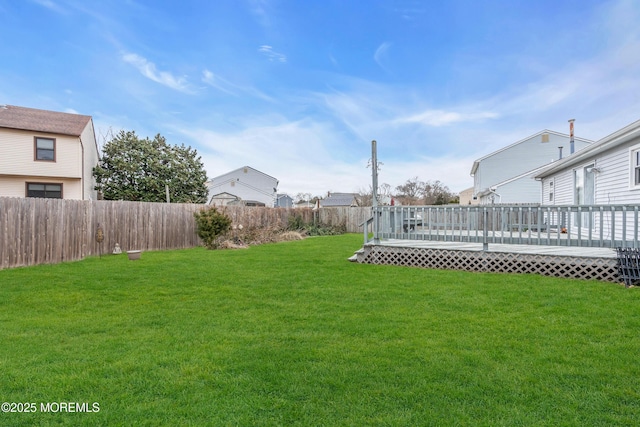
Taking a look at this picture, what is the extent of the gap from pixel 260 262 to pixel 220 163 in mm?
24779

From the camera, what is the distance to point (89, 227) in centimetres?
1026

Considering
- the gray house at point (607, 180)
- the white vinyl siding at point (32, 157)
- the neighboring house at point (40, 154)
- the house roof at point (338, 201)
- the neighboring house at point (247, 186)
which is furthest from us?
the house roof at point (338, 201)

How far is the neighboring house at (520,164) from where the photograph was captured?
21.6 metres

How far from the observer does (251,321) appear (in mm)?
4098

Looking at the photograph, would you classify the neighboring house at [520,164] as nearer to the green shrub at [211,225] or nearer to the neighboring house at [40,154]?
the green shrub at [211,225]

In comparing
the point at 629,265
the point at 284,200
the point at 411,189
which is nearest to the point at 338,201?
the point at 284,200

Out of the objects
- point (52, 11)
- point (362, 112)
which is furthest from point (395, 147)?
point (52, 11)

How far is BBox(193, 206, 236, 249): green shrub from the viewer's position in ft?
41.0

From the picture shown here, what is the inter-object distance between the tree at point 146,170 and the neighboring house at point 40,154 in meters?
2.48

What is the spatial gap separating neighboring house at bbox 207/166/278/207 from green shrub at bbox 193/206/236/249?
19.6 m

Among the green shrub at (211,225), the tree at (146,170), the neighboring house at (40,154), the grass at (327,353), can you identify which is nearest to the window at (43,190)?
the neighboring house at (40,154)

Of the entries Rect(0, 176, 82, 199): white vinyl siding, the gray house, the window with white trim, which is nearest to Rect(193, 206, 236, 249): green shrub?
Rect(0, 176, 82, 199): white vinyl siding

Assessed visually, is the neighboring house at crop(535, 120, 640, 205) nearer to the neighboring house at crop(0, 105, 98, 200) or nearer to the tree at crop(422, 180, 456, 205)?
the neighboring house at crop(0, 105, 98, 200)

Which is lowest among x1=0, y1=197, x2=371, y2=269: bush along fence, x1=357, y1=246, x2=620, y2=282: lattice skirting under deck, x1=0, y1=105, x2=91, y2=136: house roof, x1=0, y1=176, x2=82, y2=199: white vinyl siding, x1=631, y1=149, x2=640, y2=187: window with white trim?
x1=357, y1=246, x2=620, y2=282: lattice skirting under deck
